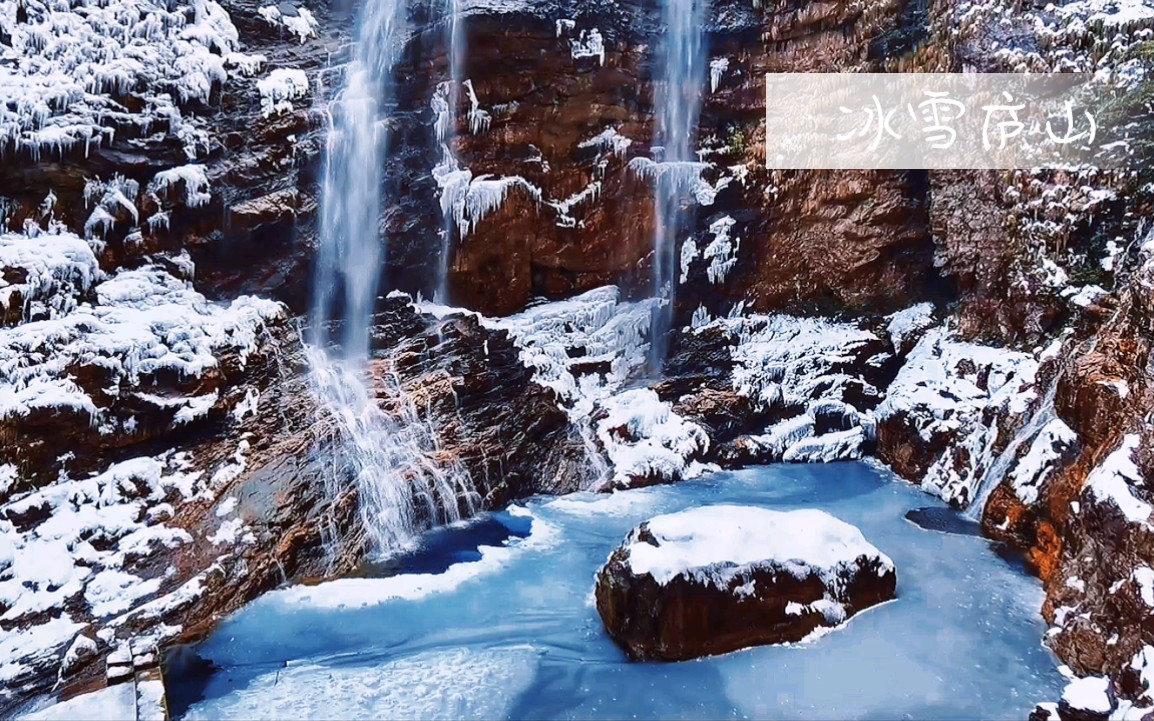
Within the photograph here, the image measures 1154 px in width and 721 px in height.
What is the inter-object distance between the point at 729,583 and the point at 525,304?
5756 millimetres

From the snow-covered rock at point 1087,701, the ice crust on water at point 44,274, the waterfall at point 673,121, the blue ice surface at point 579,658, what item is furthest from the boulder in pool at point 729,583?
the ice crust on water at point 44,274

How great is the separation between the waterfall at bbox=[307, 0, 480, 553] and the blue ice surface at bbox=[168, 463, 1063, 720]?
0.89 m

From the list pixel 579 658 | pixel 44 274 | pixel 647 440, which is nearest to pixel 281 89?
pixel 44 274

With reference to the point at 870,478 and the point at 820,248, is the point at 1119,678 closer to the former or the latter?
the point at 870,478

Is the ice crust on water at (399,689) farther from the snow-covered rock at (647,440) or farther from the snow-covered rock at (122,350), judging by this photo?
the snow-covered rock at (647,440)

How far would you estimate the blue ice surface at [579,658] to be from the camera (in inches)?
191

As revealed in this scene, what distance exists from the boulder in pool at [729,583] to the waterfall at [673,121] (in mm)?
4975

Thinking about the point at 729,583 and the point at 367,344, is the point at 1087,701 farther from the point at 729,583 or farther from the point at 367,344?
the point at 367,344

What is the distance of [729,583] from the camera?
548 centimetres

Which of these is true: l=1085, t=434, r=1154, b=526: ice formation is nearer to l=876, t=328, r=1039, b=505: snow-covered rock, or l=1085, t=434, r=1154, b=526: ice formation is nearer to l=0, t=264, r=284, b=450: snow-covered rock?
l=876, t=328, r=1039, b=505: snow-covered rock

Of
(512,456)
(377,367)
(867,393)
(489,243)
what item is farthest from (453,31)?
(867,393)

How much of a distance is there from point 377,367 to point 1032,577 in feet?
23.6

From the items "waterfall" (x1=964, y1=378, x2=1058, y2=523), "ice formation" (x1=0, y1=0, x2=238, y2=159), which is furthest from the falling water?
"waterfall" (x1=964, y1=378, x2=1058, y2=523)

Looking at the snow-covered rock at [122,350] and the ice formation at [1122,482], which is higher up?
the snow-covered rock at [122,350]
